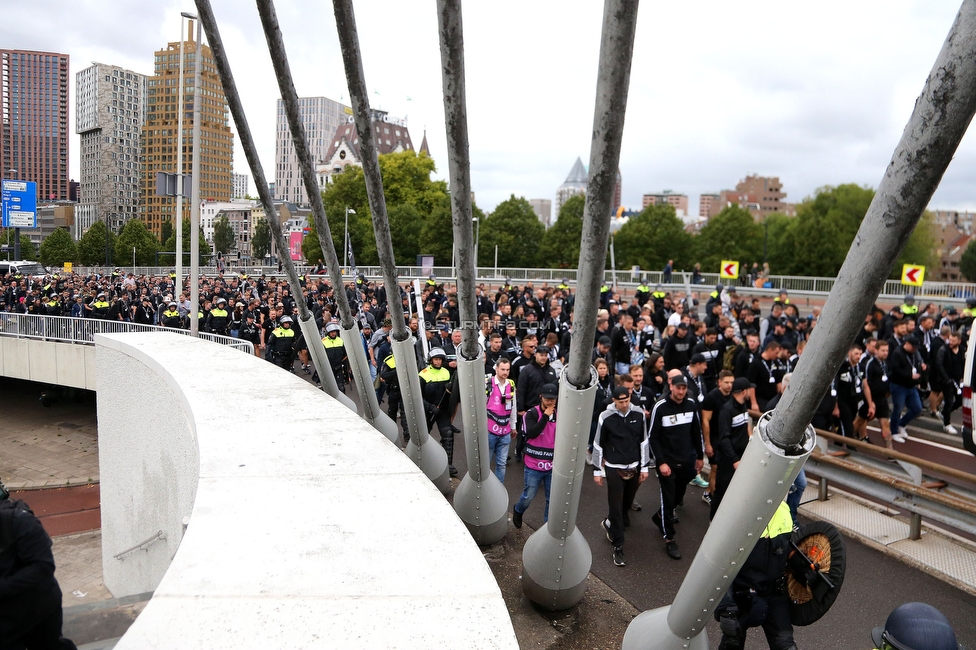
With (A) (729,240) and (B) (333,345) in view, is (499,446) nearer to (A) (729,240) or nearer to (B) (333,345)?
(B) (333,345)

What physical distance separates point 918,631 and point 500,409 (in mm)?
5590

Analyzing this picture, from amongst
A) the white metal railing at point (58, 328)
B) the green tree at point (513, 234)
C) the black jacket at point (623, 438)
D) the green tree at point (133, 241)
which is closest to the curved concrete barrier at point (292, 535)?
the black jacket at point (623, 438)

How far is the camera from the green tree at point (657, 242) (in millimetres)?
59094

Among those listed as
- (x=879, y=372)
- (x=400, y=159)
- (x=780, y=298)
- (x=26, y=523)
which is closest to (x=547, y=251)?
(x=400, y=159)

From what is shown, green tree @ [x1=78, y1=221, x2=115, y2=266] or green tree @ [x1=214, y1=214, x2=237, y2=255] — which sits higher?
green tree @ [x1=214, y1=214, x2=237, y2=255]

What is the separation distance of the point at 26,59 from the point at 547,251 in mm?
113517

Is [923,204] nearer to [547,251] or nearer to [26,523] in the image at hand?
[26,523]

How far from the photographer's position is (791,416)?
3154mm

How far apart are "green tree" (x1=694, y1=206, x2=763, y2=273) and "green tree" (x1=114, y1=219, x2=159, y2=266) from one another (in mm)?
51224

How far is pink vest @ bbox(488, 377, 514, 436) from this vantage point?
8.23 metres

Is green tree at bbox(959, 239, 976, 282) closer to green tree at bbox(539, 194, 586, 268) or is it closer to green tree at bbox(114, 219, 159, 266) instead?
green tree at bbox(539, 194, 586, 268)

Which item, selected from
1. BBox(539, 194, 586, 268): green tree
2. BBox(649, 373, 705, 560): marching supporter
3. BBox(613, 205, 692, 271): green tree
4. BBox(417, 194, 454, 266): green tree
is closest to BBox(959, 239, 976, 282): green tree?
BBox(613, 205, 692, 271): green tree

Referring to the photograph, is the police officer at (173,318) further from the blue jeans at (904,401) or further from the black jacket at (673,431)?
the blue jeans at (904,401)

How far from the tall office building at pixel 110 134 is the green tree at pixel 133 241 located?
12472mm
